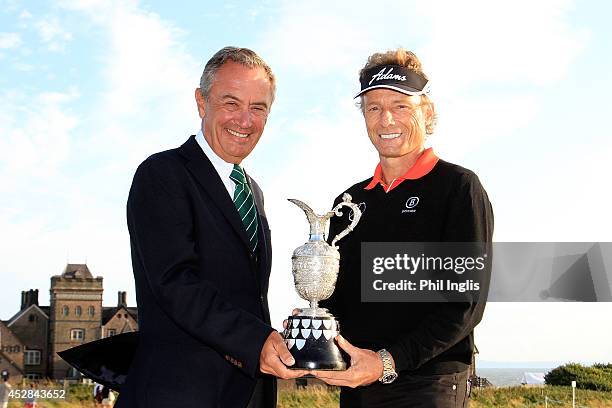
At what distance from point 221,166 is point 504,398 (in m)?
19.8

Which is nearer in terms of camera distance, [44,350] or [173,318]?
[173,318]

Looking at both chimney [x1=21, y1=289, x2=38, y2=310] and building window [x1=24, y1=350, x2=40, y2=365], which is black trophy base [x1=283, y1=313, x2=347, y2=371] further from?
chimney [x1=21, y1=289, x2=38, y2=310]

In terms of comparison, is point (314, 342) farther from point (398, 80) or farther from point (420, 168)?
point (398, 80)

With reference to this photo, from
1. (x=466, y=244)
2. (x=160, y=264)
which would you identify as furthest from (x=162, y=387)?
(x=466, y=244)

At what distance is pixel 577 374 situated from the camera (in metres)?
25.7

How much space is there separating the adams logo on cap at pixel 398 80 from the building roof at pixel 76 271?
213ft

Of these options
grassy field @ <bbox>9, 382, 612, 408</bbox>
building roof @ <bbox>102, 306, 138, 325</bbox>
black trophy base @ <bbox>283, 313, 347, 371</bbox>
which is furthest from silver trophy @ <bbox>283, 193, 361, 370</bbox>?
building roof @ <bbox>102, 306, 138, 325</bbox>

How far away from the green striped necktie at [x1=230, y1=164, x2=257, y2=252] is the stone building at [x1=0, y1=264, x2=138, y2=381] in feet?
198

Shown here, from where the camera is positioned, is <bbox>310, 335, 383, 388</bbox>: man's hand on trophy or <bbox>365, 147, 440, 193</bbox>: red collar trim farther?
<bbox>365, 147, 440, 193</bbox>: red collar trim

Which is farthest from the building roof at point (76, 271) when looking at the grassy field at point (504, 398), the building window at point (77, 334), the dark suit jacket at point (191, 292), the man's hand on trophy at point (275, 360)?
the man's hand on trophy at point (275, 360)

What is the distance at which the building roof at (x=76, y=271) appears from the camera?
65812 millimetres

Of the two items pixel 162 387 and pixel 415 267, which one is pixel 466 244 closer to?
pixel 415 267

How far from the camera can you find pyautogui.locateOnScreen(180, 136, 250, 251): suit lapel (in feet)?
12.6

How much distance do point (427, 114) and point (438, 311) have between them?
3.78ft
